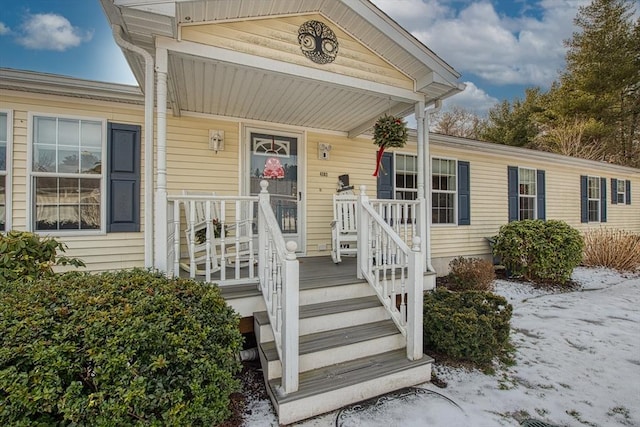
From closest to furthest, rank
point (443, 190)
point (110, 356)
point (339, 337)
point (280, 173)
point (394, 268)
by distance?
1. point (110, 356)
2. point (339, 337)
3. point (394, 268)
4. point (280, 173)
5. point (443, 190)

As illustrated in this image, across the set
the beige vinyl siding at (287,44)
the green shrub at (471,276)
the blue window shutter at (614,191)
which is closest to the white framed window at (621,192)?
the blue window shutter at (614,191)

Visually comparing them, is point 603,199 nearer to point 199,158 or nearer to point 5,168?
point 199,158

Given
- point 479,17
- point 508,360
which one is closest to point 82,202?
point 508,360

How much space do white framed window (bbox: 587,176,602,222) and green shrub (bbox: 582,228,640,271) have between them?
4.58 feet

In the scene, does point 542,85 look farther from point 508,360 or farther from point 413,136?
point 508,360

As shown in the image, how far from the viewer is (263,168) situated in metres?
4.89

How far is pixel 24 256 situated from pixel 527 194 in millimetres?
9149

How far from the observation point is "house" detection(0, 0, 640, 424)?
2508mm

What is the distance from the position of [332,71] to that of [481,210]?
5.22 meters

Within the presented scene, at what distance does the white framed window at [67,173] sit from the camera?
3.74m

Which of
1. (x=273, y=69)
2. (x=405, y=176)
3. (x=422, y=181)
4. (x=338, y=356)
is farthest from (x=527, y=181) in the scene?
(x=338, y=356)

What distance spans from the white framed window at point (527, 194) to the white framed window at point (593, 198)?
268 cm

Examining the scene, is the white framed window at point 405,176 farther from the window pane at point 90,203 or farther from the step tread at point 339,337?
the window pane at point 90,203

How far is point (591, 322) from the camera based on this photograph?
402cm
